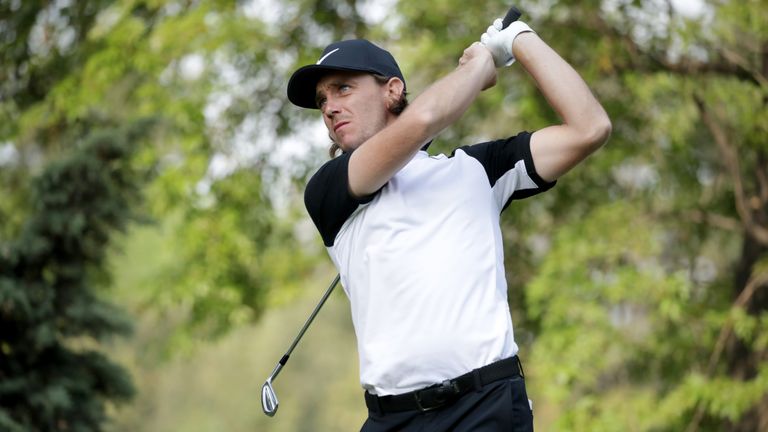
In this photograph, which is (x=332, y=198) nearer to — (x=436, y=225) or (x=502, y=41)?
(x=436, y=225)

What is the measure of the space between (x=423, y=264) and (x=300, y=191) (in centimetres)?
819

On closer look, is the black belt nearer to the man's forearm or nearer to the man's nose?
the man's forearm

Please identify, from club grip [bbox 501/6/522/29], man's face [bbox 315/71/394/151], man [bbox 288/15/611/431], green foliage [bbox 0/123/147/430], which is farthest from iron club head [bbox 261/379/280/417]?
green foliage [bbox 0/123/147/430]

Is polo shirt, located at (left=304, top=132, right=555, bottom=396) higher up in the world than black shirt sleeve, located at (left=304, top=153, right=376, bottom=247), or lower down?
lower down

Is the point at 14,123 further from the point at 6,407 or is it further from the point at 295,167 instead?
the point at 6,407

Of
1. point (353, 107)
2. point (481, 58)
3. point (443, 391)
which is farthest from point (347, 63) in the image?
Answer: point (443, 391)

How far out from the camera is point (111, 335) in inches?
296

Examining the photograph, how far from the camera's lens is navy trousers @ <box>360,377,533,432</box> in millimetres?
2855

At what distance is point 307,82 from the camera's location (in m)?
3.28

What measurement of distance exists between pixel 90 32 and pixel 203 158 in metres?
1.56

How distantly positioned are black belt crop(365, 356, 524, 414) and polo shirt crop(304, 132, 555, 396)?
18mm

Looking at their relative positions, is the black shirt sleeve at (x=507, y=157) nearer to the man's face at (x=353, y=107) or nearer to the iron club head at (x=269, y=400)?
the man's face at (x=353, y=107)

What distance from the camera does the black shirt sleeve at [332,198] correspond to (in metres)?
2.98

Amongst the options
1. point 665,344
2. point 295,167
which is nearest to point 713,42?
point 665,344
